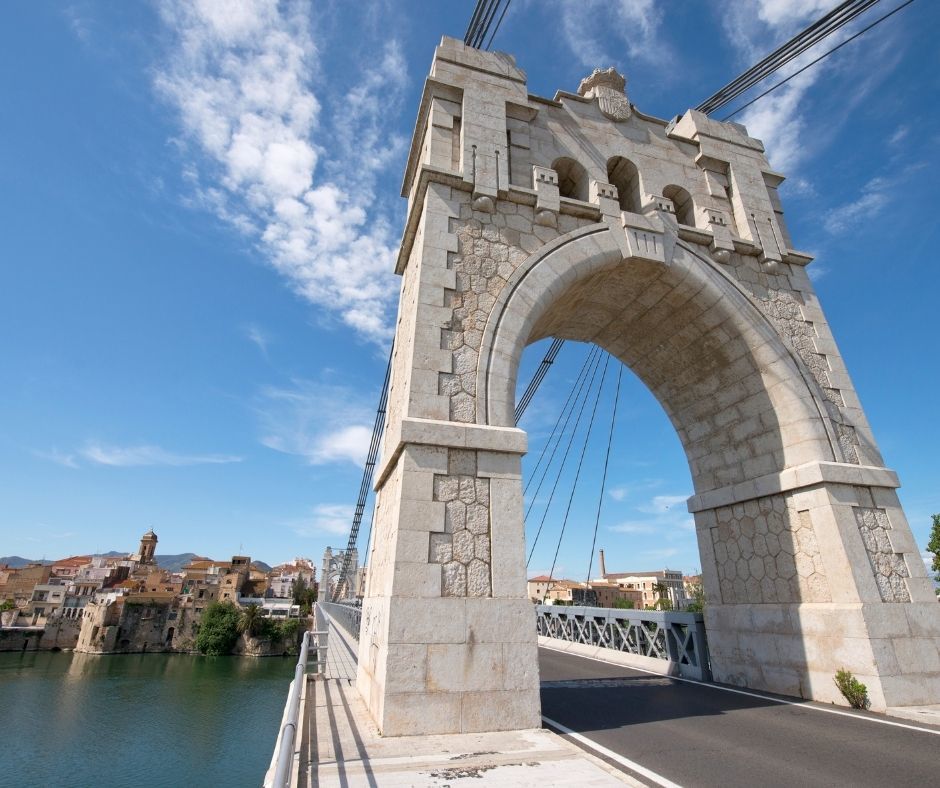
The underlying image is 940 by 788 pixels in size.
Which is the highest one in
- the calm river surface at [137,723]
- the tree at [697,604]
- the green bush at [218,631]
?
the tree at [697,604]

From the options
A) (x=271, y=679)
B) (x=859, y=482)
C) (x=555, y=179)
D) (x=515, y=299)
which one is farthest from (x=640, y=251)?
(x=271, y=679)

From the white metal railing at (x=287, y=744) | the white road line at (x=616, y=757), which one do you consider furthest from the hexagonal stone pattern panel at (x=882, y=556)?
the white metal railing at (x=287, y=744)

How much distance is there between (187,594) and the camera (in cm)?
6153

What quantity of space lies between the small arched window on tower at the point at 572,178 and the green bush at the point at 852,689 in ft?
23.6

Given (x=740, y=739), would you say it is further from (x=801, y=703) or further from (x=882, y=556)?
(x=882, y=556)

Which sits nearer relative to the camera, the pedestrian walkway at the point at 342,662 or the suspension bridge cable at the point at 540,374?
the pedestrian walkway at the point at 342,662

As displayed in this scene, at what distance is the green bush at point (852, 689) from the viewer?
571cm

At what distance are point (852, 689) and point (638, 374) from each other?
5.52 meters

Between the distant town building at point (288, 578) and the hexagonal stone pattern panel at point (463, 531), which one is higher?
the distant town building at point (288, 578)

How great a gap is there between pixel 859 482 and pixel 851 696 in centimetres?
259

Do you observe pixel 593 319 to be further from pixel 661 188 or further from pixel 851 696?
pixel 851 696

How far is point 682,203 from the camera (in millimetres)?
9234

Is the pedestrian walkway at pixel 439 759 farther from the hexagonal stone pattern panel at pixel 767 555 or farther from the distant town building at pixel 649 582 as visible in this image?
the distant town building at pixel 649 582

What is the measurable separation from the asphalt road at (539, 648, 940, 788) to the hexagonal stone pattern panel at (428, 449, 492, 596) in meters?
1.68
